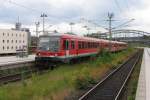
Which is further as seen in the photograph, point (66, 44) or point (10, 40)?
point (10, 40)

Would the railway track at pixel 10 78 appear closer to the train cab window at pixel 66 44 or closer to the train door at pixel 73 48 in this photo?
the train cab window at pixel 66 44

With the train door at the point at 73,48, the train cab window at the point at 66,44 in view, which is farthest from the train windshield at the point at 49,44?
the train door at the point at 73,48

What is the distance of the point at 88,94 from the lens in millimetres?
16984

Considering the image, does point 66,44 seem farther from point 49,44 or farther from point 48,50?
point 48,50

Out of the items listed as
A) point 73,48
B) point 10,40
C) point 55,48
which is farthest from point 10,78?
point 10,40

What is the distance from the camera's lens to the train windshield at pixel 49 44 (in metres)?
30.5

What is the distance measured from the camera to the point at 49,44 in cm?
3097

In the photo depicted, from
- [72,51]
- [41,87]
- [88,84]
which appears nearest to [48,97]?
[41,87]

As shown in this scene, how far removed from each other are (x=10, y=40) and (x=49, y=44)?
232 feet

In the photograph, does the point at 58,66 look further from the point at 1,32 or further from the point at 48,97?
the point at 1,32

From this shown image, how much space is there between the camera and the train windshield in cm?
3055

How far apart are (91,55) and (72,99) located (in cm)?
2779

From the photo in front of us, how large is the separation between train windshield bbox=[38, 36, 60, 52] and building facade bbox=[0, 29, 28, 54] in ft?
197

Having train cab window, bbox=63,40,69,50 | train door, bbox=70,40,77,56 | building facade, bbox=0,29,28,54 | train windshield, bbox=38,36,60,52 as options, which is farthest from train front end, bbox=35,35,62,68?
building facade, bbox=0,29,28,54
